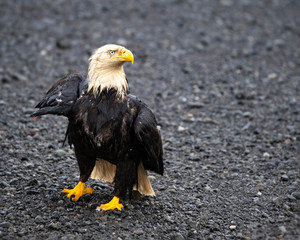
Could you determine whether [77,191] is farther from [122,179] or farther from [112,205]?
[122,179]

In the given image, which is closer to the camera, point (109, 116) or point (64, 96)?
point (109, 116)

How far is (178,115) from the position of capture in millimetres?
8312

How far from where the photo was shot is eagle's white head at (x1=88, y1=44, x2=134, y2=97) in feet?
16.4

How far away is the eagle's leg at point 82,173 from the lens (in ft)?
17.8

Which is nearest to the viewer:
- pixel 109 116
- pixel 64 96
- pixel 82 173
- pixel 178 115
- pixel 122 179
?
pixel 109 116

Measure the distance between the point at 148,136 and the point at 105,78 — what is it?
780 millimetres

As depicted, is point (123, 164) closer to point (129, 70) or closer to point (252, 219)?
point (252, 219)

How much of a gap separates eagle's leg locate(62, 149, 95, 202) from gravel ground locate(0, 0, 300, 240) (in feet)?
0.37

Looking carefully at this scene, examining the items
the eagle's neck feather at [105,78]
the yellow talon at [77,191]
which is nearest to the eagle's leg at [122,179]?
the yellow talon at [77,191]

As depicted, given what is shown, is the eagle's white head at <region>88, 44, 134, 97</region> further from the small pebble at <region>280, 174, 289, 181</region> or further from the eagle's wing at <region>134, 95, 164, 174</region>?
the small pebble at <region>280, 174, 289, 181</region>

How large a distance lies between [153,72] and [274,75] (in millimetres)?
2599

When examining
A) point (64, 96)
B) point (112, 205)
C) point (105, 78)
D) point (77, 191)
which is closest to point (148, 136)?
point (105, 78)

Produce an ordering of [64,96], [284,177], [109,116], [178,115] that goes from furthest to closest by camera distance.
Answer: [178,115] → [284,177] → [64,96] → [109,116]

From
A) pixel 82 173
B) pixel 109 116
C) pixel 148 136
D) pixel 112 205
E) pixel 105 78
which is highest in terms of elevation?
pixel 105 78
